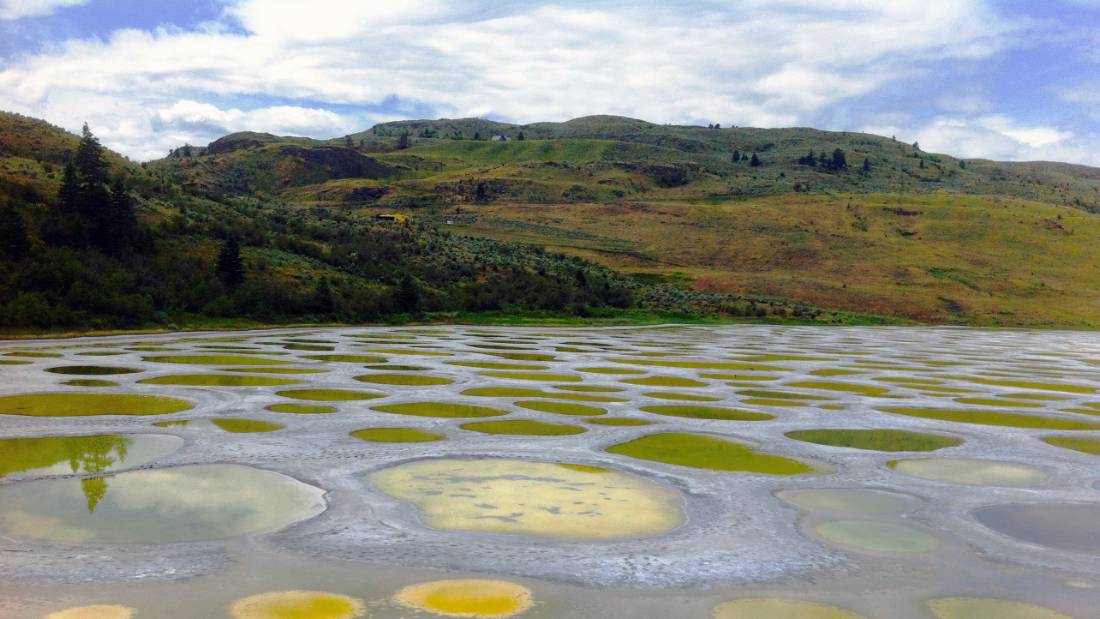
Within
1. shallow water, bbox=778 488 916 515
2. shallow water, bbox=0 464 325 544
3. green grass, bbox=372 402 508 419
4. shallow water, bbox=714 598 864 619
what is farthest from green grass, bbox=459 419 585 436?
shallow water, bbox=714 598 864 619

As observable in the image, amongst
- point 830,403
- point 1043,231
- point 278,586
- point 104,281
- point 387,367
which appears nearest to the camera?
point 278,586

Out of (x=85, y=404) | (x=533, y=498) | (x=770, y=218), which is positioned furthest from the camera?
(x=770, y=218)

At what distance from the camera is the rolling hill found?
8025 centimetres

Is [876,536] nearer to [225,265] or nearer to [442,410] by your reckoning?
[442,410]

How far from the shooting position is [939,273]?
3433 inches

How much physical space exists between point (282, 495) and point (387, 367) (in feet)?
54.5

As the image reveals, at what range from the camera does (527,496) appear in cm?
1323

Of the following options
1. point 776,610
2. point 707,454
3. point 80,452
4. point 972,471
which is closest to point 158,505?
point 80,452

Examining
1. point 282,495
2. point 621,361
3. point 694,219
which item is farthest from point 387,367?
point 694,219

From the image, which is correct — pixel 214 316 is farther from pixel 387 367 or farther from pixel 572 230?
pixel 572 230

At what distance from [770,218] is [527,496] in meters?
99.6

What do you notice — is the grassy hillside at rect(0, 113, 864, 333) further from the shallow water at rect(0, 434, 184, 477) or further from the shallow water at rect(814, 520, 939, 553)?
the shallow water at rect(814, 520, 939, 553)

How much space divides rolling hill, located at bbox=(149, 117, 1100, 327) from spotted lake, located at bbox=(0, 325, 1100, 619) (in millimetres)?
52768

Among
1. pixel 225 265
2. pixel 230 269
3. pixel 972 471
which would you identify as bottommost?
pixel 972 471
